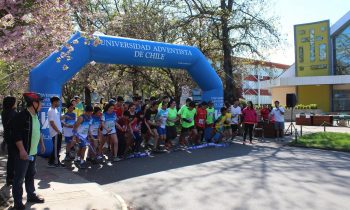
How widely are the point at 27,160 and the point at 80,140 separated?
481 cm

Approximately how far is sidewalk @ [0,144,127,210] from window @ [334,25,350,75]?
3878cm

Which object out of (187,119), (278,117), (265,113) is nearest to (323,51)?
(265,113)

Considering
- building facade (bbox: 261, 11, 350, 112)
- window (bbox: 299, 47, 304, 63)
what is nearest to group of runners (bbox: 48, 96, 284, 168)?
building facade (bbox: 261, 11, 350, 112)

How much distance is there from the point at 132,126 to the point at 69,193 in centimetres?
515

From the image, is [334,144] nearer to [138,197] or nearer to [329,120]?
[138,197]

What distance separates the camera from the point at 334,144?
15398 mm

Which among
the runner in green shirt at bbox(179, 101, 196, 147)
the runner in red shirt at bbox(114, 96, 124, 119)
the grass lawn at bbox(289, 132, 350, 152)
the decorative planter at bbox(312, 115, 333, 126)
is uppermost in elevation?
the runner in red shirt at bbox(114, 96, 124, 119)

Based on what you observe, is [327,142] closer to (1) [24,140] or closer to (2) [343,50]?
(1) [24,140]

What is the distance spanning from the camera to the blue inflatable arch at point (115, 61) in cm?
1170

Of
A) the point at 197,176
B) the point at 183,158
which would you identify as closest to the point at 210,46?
the point at 183,158

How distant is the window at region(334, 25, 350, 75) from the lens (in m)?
42.4

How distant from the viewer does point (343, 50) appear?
42.4 meters

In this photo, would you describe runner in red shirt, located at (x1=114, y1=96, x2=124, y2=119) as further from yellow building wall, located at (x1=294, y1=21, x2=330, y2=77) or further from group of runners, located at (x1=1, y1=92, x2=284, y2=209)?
yellow building wall, located at (x1=294, y1=21, x2=330, y2=77)

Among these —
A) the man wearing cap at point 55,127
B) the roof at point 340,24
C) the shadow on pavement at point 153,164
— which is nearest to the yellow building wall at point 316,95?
the roof at point 340,24
